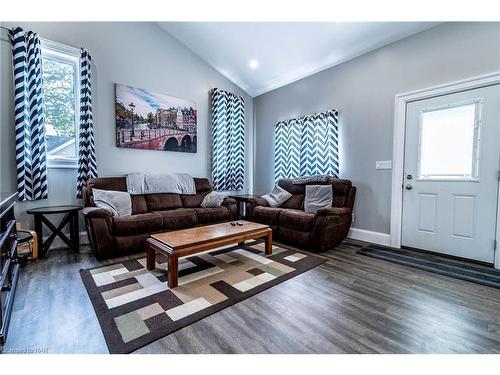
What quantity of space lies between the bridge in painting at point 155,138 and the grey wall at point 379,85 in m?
2.01

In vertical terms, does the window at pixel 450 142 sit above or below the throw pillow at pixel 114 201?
above

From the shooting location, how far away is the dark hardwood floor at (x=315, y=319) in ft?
4.42

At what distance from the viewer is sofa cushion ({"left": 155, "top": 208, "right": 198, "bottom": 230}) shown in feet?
10.3

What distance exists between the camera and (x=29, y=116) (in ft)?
9.22

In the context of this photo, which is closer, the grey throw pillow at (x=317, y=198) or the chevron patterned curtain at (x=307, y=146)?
the grey throw pillow at (x=317, y=198)

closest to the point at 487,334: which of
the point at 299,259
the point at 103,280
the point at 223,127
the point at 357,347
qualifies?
the point at 357,347

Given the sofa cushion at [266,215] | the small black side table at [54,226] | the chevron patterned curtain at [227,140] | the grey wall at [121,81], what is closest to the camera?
the small black side table at [54,226]

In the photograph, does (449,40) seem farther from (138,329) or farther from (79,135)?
(79,135)

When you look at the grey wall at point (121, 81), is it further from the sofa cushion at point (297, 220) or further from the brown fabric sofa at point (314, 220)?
the sofa cushion at point (297, 220)

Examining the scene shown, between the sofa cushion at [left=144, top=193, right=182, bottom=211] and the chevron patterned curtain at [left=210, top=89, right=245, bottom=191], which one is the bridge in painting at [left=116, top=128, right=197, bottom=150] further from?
the sofa cushion at [left=144, top=193, right=182, bottom=211]

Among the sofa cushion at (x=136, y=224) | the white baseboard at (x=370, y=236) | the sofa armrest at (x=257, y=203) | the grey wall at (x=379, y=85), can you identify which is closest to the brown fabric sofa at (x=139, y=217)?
the sofa cushion at (x=136, y=224)

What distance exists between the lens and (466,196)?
2678 millimetres

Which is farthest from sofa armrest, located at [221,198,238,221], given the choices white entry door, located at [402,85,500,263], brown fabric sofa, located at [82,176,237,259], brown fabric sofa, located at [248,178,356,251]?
white entry door, located at [402,85,500,263]

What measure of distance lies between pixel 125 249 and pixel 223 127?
2822mm
